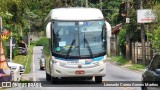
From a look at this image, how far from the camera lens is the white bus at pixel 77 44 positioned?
20.9m

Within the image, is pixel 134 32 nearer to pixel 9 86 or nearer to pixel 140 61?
pixel 140 61

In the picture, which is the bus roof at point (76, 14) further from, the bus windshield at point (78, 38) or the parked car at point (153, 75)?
the parked car at point (153, 75)

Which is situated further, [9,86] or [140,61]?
[140,61]

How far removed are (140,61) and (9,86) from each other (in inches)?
963

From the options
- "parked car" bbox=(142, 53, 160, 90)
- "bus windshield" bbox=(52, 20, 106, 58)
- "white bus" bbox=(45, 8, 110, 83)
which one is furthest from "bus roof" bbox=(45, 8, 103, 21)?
"parked car" bbox=(142, 53, 160, 90)

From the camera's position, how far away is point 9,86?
2052cm

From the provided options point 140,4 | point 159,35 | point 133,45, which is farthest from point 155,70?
point 133,45

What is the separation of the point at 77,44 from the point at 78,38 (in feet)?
0.91

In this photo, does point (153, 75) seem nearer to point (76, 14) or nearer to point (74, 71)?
point (74, 71)

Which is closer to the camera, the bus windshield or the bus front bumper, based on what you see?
the bus front bumper

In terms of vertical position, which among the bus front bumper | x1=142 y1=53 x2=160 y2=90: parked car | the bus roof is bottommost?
the bus front bumper

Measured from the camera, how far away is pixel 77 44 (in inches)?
830

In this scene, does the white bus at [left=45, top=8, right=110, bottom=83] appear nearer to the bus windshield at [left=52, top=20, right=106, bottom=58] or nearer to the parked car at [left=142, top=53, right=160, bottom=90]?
the bus windshield at [left=52, top=20, right=106, bottom=58]

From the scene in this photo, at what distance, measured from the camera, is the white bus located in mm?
20891
